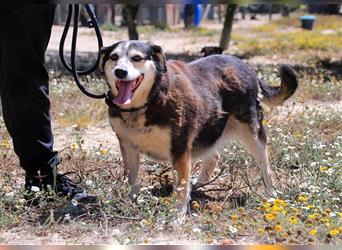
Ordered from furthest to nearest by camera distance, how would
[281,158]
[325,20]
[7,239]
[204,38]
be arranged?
[325,20] → [204,38] → [281,158] → [7,239]

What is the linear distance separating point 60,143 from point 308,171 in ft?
8.35

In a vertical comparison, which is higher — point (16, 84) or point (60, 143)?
point (16, 84)

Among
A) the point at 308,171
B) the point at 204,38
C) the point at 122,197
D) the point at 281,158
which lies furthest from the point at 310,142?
the point at 204,38

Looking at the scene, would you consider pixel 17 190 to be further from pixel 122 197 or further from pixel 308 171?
pixel 308 171

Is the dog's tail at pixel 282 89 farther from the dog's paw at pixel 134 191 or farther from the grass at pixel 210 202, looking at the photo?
the dog's paw at pixel 134 191

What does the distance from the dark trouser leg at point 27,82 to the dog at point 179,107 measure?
0.41m

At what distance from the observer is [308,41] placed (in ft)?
58.2

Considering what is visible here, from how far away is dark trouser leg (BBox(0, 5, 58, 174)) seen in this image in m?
3.74

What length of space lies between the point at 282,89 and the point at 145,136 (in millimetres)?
1461

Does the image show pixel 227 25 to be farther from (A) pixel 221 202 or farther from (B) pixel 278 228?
(B) pixel 278 228

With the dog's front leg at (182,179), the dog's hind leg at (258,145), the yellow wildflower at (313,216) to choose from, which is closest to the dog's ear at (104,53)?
the dog's front leg at (182,179)

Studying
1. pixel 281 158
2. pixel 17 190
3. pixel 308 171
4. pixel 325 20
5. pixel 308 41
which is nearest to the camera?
pixel 17 190

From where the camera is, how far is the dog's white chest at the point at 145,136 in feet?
12.9

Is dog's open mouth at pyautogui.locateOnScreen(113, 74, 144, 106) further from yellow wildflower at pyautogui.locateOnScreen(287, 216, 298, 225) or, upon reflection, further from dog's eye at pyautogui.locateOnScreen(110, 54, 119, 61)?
yellow wildflower at pyautogui.locateOnScreen(287, 216, 298, 225)
